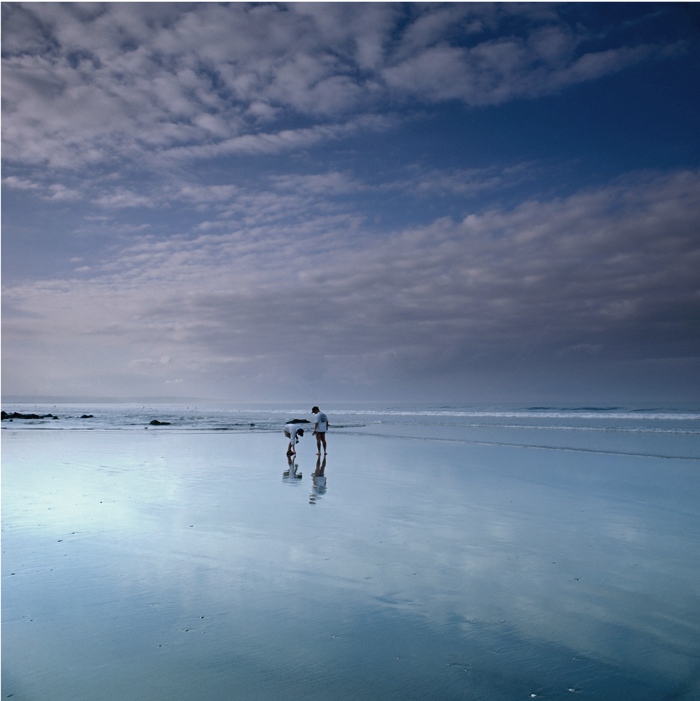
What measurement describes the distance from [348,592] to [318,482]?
7.63 metres

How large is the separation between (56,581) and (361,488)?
7451 millimetres

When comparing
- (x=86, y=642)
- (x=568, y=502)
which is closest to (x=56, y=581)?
(x=86, y=642)

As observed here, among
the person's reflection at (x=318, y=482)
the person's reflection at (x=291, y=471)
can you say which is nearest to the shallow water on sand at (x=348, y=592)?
the person's reflection at (x=318, y=482)

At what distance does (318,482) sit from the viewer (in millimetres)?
13227

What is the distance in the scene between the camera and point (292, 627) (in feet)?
15.7

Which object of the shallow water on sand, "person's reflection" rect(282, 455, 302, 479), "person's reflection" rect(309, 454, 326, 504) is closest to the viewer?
the shallow water on sand

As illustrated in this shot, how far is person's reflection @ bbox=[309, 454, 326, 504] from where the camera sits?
11202mm

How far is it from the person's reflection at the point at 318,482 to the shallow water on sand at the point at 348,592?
0.13 m

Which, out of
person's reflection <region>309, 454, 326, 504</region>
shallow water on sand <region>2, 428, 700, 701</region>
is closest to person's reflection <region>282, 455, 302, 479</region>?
person's reflection <region>309, 454, 326, 504</region>

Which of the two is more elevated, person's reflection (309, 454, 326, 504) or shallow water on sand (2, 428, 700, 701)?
person's reflection (309, 454, 326, 504)

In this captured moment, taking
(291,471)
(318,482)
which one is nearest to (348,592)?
(318,482)

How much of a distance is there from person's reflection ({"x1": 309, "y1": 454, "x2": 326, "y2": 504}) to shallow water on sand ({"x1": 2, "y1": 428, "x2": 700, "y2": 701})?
0.13 meters

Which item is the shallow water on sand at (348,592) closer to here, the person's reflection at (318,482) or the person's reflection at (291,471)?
the person's reflection at (318,482)

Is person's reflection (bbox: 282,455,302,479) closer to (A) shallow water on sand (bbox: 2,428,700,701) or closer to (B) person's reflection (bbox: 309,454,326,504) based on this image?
(B) person's reflection (bbox: 309,454,326,504)
